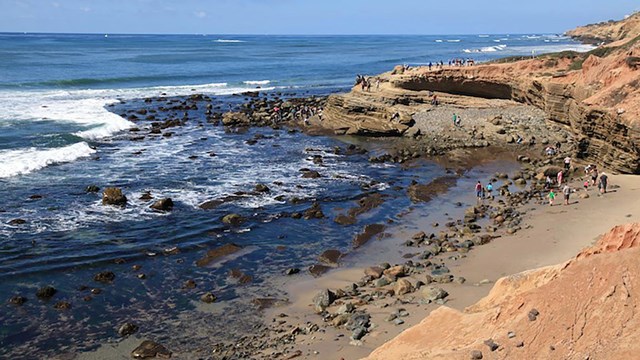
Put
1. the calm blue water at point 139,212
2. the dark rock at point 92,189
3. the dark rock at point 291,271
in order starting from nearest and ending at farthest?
the calm blue water at point 139,212
the dark rock at point 291,271
the dark rock at point 92,189

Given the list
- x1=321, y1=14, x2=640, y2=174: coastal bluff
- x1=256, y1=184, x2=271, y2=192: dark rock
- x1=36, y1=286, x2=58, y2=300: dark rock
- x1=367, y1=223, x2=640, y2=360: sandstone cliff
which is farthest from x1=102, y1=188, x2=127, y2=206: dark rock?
x1=321, y1=14, x2=640, y2=174: coastal bluff

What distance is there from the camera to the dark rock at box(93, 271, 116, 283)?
60.4 feet

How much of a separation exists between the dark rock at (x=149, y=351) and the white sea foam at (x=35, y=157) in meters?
19.8

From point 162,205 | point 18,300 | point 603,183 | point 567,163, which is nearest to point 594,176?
point 603,183

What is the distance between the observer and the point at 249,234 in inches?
896

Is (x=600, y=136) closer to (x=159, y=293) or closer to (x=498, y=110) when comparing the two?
(x=498, y=110)

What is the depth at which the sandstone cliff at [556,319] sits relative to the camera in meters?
8.34

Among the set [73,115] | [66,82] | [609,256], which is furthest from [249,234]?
[66,82]

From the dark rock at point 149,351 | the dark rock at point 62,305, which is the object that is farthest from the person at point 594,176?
the dark rock at point 62,305

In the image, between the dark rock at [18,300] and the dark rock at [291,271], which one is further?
the dark rock at [291,271]

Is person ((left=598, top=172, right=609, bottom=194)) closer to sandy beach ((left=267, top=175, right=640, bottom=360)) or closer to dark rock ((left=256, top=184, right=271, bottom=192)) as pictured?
sandy beach ((left=267, top=175, right=640, bottom=360))

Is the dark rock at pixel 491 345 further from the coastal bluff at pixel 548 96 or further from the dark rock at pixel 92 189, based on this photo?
the dark rock at pixel 92 189

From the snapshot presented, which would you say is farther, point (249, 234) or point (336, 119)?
point (336, 119)

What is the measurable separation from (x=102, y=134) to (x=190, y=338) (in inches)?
1171
